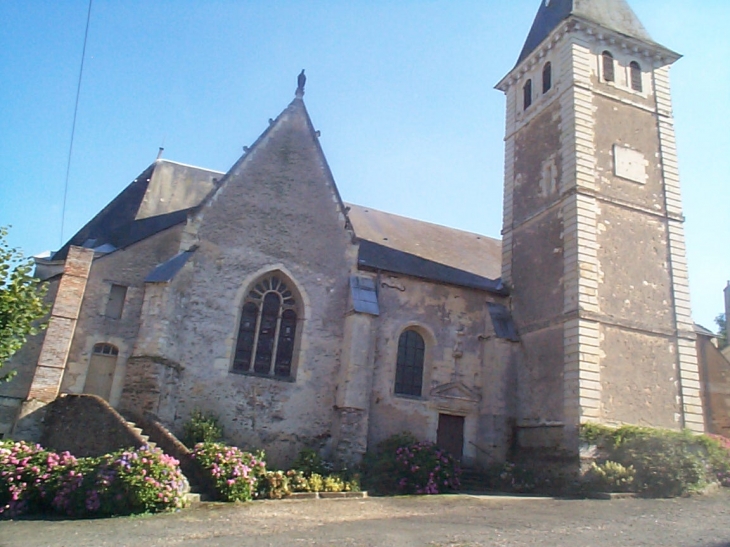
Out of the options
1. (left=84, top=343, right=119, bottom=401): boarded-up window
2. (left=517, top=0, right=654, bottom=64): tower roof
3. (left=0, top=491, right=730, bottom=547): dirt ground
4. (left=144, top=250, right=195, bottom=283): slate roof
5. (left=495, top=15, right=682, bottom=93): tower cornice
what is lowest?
(left=0, top=491, right=730, bottom=547): dirt ground

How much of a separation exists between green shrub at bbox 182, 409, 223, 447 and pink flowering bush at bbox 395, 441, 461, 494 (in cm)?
436

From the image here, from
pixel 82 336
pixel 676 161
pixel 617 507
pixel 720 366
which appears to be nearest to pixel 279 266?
pixel 82 336

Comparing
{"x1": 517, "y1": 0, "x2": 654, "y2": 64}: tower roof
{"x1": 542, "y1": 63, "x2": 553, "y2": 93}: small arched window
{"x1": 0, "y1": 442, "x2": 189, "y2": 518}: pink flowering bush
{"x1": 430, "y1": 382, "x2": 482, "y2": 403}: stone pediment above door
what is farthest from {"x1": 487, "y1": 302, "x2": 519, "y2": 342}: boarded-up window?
{"x1": 0, "y1": 442, "x2": 189, "y2": 518}: pink flowering bush

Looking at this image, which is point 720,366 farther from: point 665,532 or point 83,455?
point 83,455

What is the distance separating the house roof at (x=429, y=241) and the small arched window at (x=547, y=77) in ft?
20.1

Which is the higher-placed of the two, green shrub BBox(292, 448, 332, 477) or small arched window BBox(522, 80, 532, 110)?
small arched window BBox(522, 80, 532, 110)

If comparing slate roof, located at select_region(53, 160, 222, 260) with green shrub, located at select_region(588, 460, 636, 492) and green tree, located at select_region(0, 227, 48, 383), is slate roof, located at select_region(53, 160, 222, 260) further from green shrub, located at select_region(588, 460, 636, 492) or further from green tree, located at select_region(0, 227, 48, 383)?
green shrub, located at select_region(588, 460, 636, 492)

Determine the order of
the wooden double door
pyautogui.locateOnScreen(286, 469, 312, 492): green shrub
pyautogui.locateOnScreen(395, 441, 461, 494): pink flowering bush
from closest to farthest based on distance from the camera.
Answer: pyautogui.locateOnScreen(286, 469, 312, 492): green shrub, pyautogui.locateOnScreen(395, 441, 461, 494): pink flowering bush, the wooden double door

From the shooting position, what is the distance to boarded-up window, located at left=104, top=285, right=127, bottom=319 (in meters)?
14.4

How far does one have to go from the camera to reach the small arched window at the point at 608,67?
19094 mm

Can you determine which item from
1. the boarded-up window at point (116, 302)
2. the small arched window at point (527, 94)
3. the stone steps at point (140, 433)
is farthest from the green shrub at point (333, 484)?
the small arched window at point (527, 94)

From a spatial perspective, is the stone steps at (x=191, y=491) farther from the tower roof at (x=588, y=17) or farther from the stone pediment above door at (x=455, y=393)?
the tower roof at (x=588, y=17)

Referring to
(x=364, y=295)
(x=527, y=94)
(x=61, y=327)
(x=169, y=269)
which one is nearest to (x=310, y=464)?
(x=364, y=295)

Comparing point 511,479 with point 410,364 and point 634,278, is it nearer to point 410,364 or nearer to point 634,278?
point 410,364
